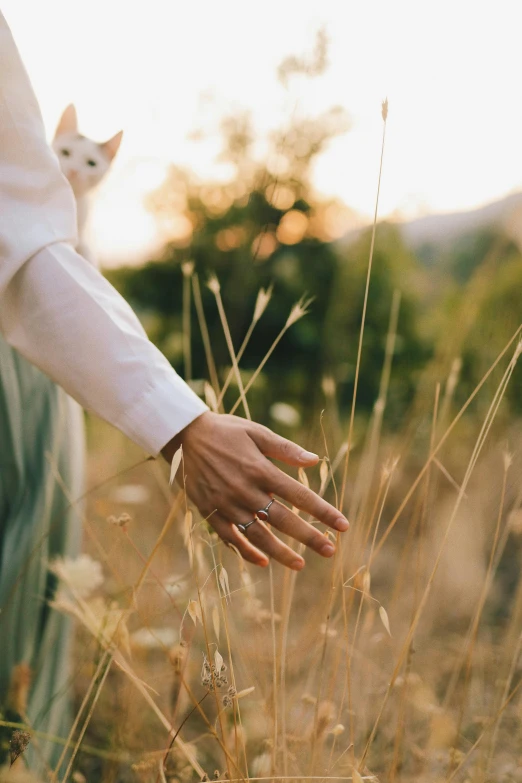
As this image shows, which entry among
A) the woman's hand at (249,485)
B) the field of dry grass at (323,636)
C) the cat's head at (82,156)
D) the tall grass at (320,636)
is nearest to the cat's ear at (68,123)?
the cat's head at (82,156)

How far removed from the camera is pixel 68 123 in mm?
1161

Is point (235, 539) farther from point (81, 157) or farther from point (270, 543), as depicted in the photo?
point (81, 157)

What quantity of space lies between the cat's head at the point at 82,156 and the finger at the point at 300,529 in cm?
78

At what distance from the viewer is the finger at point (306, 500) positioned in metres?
0.61

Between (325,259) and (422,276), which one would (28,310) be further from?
(422,276)

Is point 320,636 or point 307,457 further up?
point 307,457

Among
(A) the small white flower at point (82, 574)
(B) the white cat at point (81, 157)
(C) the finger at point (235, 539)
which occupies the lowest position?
(A) the small white flower at point (82, 574)

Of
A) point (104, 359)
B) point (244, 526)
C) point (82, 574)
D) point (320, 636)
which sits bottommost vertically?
point (320, 636)

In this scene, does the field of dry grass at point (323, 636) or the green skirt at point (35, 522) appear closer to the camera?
the field of dry grass at point (323, 636)

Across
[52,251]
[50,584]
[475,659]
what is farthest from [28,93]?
[475,659]

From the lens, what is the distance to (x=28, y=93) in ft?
2.20

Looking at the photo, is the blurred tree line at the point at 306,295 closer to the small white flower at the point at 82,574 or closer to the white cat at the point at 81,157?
the white cat at the point at 81,157

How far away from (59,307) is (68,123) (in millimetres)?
674

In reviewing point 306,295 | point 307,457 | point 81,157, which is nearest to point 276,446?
point 307,457
